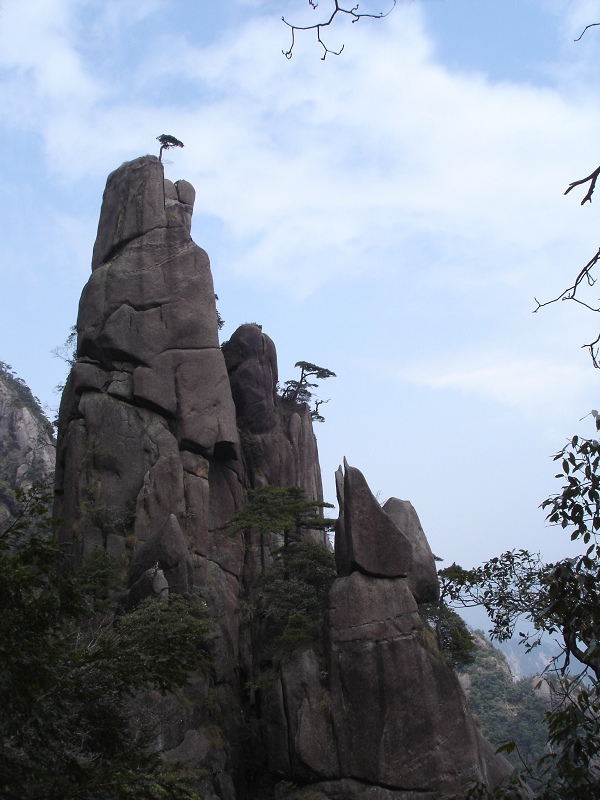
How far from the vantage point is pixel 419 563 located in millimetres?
21984

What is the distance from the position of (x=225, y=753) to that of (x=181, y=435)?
10.9m

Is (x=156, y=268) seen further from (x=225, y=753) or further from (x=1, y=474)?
(x=1, y=474)

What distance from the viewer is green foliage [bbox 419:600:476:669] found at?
2155cm

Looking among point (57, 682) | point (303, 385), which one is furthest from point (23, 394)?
point (57, 682)

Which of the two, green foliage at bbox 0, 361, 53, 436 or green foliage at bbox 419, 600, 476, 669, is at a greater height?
green foliage at bbox 0, 361, 53, 436

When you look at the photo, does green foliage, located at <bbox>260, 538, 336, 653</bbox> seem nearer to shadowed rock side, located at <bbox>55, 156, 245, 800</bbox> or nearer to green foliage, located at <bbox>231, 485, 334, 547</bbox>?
green foliage, located at <bbox>231, 485, 334, 547</bbox>

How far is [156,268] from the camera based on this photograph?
2888 cm

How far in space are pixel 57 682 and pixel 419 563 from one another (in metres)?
16.0

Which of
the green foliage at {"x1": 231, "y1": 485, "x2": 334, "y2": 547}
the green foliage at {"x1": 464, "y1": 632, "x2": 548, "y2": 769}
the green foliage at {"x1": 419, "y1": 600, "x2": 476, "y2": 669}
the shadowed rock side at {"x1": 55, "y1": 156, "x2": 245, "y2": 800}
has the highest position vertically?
the shadowed rock side at {"x1": 55, "y1": 156, "x2": 245, "y2": 800}

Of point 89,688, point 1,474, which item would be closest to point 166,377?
point 89,688

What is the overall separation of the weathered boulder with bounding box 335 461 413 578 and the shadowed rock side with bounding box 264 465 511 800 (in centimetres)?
A: 3

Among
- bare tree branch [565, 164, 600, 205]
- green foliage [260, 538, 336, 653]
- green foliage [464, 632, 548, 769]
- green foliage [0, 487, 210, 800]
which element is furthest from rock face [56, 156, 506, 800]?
green foliage [464, 632, 548, 769]

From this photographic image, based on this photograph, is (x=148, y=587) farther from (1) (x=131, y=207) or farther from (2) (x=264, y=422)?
(1) (x=131, y=207)

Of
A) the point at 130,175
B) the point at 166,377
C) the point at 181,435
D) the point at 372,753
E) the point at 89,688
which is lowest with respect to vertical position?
the point at 372,753
